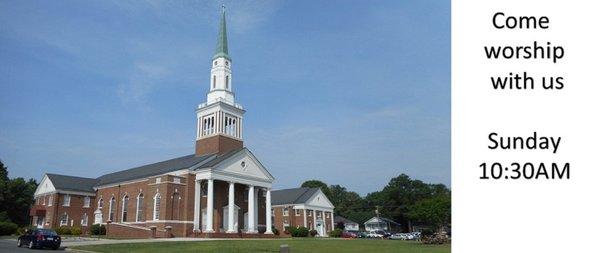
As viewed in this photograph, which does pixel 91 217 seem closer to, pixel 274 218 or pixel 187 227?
pixel 187 227

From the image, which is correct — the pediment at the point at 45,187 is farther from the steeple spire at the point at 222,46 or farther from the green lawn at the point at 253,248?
the green lawn at the point at 253,248

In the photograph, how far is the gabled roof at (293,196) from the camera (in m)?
68.8

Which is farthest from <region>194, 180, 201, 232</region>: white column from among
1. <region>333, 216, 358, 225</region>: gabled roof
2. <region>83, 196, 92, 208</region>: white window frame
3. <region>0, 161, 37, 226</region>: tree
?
<region>333, 216, 358, 225</region>: gabled roof

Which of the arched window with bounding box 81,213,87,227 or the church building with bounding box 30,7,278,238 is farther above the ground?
the church building with bounding box 30,7,278,238

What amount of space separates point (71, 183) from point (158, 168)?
13796 mm

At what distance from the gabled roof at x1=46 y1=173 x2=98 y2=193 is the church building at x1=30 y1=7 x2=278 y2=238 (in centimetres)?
12

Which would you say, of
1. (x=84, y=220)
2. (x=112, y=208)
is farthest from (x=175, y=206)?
(x=84, y=220)

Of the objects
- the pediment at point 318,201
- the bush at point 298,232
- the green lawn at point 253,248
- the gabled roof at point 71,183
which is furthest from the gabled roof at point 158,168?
the pediment at point 318,201

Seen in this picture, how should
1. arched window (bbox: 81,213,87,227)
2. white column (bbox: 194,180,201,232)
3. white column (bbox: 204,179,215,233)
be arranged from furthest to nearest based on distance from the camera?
arched window (bbox: 81,213,87,227), white column (bbox: 194,180,201,232), white column (bbox: 204,179,215,233)

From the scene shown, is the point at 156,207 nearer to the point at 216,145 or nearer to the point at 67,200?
the point at 216,145

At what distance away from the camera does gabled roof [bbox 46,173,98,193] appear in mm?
57719

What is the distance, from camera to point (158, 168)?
53094mm

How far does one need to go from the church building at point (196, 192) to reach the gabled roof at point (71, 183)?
0.12 metres

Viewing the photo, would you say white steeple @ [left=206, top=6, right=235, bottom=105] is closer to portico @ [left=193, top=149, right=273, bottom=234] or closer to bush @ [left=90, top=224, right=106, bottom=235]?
portico @ [left=193, top=149, right=273, bottom=234]
